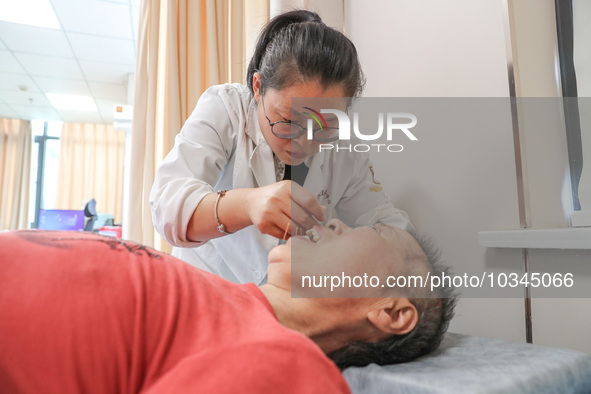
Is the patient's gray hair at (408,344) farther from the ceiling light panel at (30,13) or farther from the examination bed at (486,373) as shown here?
the ceiling light panel at (30,13)

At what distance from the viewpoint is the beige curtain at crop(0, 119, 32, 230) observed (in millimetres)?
6352

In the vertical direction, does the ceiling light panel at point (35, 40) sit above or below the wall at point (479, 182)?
above

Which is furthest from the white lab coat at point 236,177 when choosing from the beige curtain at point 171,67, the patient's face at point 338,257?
the beige curtain at point 171,67

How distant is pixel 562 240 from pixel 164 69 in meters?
1.96

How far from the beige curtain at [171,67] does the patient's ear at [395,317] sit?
1.45 m

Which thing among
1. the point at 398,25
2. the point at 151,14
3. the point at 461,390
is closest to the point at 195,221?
the point at 461,390

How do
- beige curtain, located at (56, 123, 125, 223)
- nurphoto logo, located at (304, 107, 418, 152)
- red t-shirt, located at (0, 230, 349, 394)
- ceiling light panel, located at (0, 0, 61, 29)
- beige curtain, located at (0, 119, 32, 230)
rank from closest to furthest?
1. red t-shirt, located at (0, 230, 349, 394)
2. nurphoto logo, located at (304, 107, 418, 152)
3. ceiling light panel, located at (0, 0, 61, 29)
4. beige curtain, located at (0, 119, 32, 230)
5. beige curtain, located at (56, 123, 125, 223)

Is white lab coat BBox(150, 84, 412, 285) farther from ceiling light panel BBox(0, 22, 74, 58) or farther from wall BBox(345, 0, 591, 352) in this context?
ceiling light panel BBox(0, 22, 74, 58)

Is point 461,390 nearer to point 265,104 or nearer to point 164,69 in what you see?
point 265,104

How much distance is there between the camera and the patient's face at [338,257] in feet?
2.67

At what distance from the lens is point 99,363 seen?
53 centimetres

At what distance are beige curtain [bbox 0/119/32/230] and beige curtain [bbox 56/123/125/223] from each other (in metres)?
0.53

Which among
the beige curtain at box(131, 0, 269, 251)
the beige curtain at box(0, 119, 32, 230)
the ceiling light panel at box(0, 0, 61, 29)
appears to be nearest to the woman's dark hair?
the beige curtain at box(131, 0, 269, 251)

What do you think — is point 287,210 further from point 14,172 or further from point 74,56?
point 14,172
